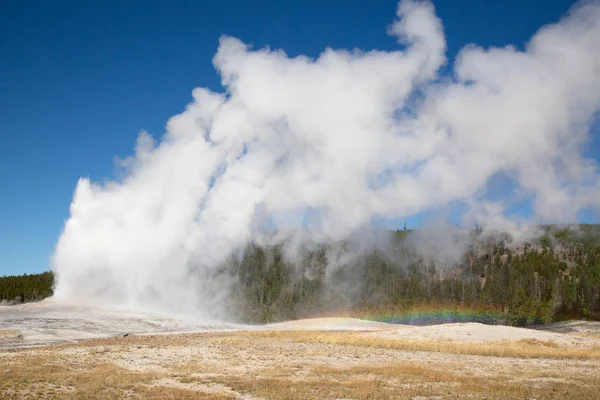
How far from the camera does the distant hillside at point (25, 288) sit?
157825 millimetres

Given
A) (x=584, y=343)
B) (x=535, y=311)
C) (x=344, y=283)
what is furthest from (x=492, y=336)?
(x=344, y=283)

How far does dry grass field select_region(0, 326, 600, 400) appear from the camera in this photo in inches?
914

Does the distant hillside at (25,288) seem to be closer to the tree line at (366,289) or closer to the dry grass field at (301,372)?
the tree line at (366,289)

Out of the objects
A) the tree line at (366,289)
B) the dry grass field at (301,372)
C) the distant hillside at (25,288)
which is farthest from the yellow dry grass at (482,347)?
the distant hillside at (25,288)

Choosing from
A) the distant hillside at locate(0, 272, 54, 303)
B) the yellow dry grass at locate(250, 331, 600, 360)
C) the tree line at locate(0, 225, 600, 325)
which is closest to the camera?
the yellow dry grass at locate(250, 331, 600, 360)

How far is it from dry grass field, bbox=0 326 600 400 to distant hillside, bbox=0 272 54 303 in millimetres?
133253

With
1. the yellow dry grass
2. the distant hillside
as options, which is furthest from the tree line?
the yellow dry grass

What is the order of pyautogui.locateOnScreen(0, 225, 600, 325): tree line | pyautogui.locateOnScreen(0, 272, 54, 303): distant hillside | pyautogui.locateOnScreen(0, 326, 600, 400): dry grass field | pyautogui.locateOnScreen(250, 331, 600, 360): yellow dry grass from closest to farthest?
pyautogui.locateOnScreen(0, 326, 600, 400): dry grass field < pyautogui.locateOnScreen(250, 331, 600, 360): yellow dry grass < pyautogui.locateOnScreen(0, 225, 600, 325): tree line < pyautogui.locateOnScreen(0, 272, 54, 303): distant hillside

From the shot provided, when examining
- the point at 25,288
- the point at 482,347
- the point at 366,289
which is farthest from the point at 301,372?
the point at 25,288

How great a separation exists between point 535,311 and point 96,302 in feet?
382

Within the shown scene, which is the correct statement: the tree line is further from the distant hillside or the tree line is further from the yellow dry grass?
the yellow dry grass

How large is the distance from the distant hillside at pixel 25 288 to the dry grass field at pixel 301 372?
133253mm

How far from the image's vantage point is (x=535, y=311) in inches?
5453

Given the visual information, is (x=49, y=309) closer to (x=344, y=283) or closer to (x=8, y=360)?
(x=8, y=360)
